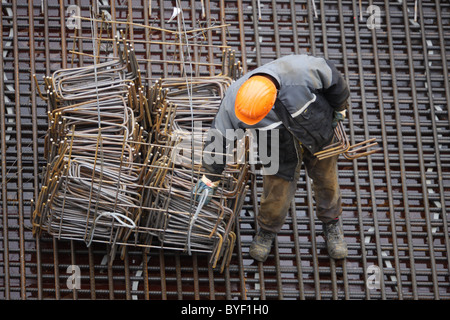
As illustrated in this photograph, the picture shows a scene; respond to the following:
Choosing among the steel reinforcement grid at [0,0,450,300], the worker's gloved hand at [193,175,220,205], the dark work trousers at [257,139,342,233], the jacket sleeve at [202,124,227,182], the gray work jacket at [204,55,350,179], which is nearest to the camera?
the gray work jacket at [204,55,350,179]

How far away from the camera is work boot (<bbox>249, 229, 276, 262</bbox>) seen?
5445 mm

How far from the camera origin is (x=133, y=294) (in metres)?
5.38

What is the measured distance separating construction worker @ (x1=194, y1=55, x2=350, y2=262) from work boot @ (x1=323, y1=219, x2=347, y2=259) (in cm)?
37

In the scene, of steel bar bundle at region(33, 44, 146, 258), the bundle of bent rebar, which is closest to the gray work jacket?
the bundle of bent rebar

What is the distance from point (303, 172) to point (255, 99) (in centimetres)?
133

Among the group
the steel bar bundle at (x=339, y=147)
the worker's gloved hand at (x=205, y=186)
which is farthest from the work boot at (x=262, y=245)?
the steel bar bundle at (x=339, y=147)

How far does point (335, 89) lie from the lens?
15.8ft

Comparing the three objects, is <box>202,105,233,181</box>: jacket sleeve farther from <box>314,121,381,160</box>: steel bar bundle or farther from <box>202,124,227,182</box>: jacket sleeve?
<box>314,121,381,160</box>: steel bar bundle

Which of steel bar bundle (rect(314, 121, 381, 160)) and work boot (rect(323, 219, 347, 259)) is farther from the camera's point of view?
work boot (rect(323, 219, 347, 259))

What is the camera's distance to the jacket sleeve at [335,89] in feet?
15.7

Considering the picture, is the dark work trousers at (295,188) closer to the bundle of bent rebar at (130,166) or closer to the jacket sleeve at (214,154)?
the bundle of bent rebar at (130,166)

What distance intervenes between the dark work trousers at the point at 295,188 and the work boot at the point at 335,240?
61mm

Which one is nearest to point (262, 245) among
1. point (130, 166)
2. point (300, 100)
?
point (130, 166)

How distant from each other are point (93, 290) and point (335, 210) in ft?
5.33
